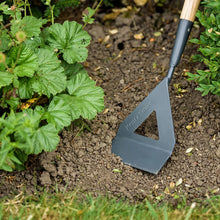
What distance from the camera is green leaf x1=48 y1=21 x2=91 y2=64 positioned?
85.3 inches

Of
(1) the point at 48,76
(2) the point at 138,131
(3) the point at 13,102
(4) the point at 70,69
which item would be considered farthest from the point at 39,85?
(2) the point at 138,131

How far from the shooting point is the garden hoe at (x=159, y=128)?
2.22 metres

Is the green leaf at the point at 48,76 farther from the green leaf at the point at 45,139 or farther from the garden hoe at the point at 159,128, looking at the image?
the garden hoe at the point at 159,128

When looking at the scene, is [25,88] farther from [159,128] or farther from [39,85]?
[159,128]

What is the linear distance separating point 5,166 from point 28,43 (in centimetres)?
79

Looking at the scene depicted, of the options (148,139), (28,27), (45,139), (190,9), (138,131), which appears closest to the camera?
(45,139)

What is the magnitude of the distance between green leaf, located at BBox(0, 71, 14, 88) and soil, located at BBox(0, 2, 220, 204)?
52 centimetres

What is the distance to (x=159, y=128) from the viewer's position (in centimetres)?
225

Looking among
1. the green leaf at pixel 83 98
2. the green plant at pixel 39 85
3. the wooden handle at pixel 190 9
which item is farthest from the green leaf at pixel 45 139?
the wooden handle at pixel 190 9

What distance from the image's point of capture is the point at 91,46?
9.57 feet

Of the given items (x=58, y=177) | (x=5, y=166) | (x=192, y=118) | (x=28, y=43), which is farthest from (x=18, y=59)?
(x=192, y=118)

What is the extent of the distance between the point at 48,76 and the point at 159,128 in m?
0.76

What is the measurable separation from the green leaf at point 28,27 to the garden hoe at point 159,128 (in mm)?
788

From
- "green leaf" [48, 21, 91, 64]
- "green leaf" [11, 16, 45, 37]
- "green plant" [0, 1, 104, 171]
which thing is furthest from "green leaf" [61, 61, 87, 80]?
"green leaf" [11, 16, 45, 37]
